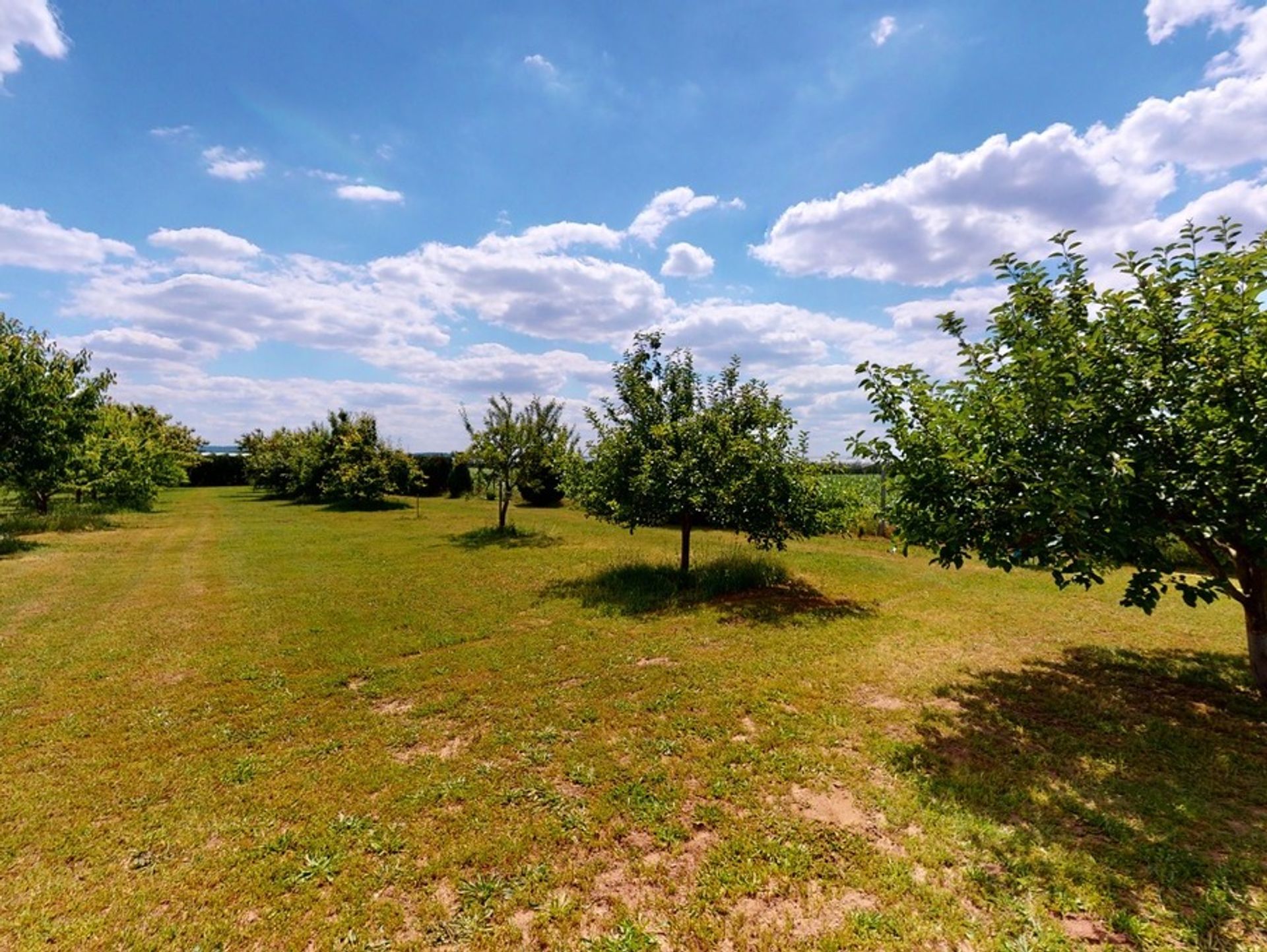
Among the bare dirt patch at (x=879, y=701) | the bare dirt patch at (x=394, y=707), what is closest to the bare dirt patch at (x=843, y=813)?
the bare dirt patch at (x=879, y=701)

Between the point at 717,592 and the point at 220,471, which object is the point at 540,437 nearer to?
the point at 717,592

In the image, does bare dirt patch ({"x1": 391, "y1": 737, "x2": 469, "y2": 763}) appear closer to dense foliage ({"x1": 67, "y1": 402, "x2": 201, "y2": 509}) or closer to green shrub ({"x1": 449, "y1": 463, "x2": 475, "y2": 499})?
dense foliage ({"x1": 67, "y1": 402, "x2": 201, "y2": 509})

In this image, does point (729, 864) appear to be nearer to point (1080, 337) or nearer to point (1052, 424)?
point (1052, 424)

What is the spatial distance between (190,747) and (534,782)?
3.62 metres

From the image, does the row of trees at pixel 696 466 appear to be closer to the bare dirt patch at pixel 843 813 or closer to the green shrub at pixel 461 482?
the bare dirt patch at pixel 843 813

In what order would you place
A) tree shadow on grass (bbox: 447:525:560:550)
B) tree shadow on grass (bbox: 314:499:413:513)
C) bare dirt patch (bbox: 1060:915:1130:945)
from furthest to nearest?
tree shadow on grass (bbox: 314:499:413:513)
tree shadow on grass (bbox: 447:525:560:550)
bare dirt patch (bbox: 1060:915:1130:945)

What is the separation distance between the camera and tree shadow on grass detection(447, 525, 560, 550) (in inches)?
697

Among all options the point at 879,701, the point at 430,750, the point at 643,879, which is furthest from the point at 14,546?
the point at 879,701

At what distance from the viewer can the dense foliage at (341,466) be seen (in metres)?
30.9

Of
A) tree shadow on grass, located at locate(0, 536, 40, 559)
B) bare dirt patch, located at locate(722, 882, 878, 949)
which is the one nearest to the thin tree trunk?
bare dirt patch, located at locate(722, 882, 878, 949)

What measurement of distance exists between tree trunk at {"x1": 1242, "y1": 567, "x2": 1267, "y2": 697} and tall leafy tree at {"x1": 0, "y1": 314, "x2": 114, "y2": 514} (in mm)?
29094

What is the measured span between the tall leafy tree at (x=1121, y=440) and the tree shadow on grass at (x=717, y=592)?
13.5 ft

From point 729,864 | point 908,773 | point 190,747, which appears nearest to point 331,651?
point 190,747

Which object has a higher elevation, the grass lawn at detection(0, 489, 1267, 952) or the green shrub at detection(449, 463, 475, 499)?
the green shrub at detection(449, 463, 475, 499)
